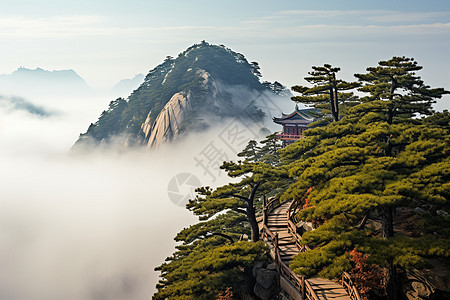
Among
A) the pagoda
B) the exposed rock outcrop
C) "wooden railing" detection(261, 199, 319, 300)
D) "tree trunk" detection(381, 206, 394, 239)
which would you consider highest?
the exposed rock outcrop

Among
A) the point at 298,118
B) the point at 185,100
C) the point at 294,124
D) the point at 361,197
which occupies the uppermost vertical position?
the point at 185,100

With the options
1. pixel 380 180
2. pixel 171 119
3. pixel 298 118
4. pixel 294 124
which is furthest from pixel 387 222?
pixel 171 119

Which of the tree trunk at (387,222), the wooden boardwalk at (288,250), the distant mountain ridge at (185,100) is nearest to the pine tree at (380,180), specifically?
the tree trunk at (387,222)

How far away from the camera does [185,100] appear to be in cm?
8656

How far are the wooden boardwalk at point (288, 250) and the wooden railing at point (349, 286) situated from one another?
9.4 inches

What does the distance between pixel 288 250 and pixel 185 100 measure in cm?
7223

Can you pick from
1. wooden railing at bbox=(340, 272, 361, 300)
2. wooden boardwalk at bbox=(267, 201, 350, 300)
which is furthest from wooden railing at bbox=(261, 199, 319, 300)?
wooden railing at bbox=(340, 272, 361, 300)

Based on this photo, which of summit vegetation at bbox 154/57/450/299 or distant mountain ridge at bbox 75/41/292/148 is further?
distant mountain ridge at bbox 75/41/292/148

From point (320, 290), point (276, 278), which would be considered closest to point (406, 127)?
point (320, 290)

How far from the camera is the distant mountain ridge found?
8619 centimetres

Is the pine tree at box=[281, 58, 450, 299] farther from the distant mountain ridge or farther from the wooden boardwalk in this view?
the distant mountain ridge

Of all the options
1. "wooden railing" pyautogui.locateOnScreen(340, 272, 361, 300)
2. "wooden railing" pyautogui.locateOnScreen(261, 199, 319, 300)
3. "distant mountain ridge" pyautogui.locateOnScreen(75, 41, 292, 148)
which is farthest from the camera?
"distant mountain ridge" pyautogui.locateOnScreen(75, 41, 292, 148)

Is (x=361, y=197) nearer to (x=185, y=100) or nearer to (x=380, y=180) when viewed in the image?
(x=380, y=180)

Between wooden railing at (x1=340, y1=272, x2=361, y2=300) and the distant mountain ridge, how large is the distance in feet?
237
